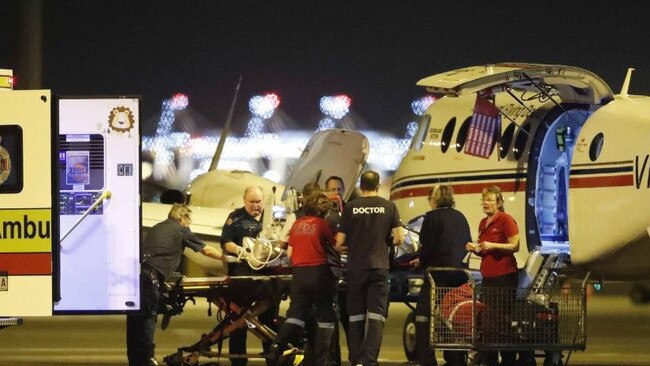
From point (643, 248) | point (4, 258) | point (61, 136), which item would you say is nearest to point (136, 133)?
point (61, 136)

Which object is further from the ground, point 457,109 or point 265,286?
point 457,109

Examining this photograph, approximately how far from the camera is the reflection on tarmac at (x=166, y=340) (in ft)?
58.9

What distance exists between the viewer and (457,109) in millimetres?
20484

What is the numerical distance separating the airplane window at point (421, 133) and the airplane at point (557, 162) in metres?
0.49

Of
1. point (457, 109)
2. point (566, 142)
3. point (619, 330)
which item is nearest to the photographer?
point (566, 142)

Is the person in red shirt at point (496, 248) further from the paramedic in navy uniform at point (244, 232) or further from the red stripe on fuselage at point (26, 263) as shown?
the red stripe on fuselage at point (26, 263)

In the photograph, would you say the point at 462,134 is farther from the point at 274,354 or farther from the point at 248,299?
the point at 274,354

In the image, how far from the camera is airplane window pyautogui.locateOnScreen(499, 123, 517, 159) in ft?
61.2

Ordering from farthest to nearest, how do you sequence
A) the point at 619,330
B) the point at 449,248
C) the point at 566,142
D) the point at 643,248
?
the point at 619,330, the point at 566,142, the point at 643,248, the point at 449,248

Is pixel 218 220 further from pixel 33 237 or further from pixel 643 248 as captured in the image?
pixel 33 237

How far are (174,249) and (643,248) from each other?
5.29m

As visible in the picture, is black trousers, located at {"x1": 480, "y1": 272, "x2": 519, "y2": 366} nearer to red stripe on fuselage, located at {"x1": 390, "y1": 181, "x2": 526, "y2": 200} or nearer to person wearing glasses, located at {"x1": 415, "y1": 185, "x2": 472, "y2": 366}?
person wearing glasses, located at {"x1": 415, "y1": 185, "x2": 472, "y2": 366}

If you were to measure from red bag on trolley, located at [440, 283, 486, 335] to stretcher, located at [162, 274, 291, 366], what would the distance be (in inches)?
84.5

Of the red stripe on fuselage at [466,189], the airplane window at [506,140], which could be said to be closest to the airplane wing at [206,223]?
the red stripe on fuselage at [466,189]
